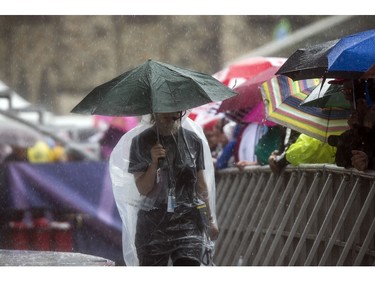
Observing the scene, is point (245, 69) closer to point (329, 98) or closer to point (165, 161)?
point (329, 98)

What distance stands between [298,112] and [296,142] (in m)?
0.23

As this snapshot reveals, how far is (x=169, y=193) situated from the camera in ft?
25.9

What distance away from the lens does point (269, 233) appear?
32.6 ft

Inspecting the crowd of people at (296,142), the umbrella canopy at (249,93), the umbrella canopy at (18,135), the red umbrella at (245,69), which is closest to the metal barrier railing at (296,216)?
the crowd of people at (296,142)

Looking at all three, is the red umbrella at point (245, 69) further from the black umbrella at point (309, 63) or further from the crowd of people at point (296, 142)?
the black umbrella at point (309, 63)

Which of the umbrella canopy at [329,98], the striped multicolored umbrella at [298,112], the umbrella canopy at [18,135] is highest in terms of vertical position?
the umbrella canopy at [329,98]

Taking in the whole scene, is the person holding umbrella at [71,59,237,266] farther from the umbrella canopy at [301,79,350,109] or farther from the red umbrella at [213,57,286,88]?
the red umbrella at [213,57,286,88]

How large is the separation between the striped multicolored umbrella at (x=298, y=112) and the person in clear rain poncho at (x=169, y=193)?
1411 millimetres

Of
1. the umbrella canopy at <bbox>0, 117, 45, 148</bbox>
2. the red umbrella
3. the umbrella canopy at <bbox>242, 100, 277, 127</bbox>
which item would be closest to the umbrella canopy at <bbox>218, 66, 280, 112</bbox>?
the umbrella canopy at <bbox>242, 100, 277, 127</bbox>

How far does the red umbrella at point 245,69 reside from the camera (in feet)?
39.6

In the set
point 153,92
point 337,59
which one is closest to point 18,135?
point 153,92

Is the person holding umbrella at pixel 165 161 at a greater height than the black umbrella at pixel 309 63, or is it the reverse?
the black umbrella at pixel 309 63

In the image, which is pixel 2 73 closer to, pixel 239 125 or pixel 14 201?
pixel 14 201

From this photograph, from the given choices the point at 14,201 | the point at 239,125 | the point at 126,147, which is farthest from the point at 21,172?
the point at 126,147
